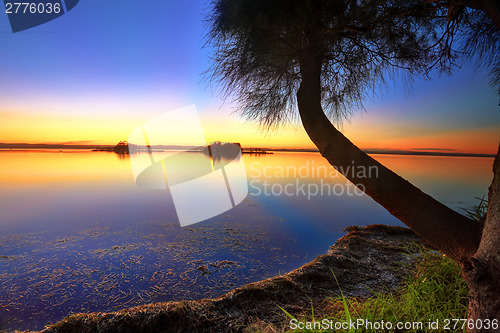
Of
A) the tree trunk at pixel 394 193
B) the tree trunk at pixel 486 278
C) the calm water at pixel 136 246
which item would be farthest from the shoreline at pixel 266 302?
the tree trunk at pixel 486 278

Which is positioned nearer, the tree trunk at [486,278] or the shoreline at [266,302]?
the tree trunk at [486,278]

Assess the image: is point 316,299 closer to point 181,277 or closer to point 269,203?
point 181,277

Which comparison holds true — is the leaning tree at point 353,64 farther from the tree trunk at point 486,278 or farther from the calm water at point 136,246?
the calm water at point 136,246

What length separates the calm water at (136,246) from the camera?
2.47 metres

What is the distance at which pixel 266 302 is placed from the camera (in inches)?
85.4

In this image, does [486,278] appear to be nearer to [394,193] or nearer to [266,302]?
[394,193]

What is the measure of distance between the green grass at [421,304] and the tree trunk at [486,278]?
1.47 feet

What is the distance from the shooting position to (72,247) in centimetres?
368

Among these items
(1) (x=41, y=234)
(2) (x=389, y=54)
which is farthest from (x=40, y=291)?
(2) (x=389, y=54)

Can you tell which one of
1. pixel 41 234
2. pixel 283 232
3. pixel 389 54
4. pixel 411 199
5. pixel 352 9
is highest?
pixel 352 9

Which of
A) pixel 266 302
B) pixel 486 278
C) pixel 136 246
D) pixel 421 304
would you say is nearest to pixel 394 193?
pixel 486 278

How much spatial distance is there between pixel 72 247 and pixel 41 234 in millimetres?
1267

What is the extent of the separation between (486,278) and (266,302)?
1.66 metres

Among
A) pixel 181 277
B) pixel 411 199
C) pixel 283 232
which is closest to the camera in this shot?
pixel 411 199
